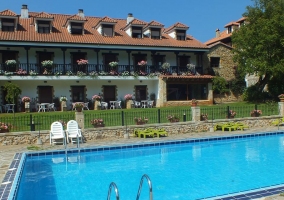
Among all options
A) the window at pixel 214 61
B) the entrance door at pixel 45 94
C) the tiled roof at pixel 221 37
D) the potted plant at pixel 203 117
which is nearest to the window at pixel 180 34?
the window at pixel 214 61

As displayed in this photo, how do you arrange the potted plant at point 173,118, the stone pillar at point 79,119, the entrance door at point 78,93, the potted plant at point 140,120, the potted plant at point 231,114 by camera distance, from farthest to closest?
the entrance door at point 78,93
the potted plant at point 231,114
the potted plant at point 173,118
the potted plant at point 140,120
the stone pillar at point 79,119

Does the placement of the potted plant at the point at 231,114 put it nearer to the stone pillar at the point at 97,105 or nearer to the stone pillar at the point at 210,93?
the stone pillar at the point at 97,105

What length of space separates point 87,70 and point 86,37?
3.13 metres

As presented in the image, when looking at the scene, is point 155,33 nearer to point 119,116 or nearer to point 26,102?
point 26,102

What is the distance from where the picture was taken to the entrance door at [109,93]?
26.3m

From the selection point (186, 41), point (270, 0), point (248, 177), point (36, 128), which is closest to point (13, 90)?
point (36, 128)

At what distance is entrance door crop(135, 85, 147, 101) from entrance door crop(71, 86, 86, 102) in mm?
4885

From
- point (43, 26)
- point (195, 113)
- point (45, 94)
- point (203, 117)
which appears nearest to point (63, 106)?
point (45, 94)

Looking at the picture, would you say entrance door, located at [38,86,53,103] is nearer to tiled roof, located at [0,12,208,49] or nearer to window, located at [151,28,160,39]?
tiled roof, located at [0,12,208,49]

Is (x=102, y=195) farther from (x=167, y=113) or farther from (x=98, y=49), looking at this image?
(x=98, y=49)

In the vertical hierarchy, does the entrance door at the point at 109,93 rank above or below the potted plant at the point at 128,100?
above

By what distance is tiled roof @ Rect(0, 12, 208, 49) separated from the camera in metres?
23.7

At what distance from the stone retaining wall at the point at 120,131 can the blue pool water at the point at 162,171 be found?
7.31ft

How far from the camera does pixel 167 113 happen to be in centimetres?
1647
